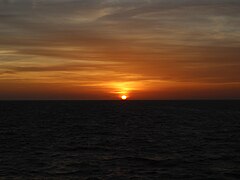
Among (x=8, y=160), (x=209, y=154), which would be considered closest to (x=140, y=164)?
(x=209, y=154)

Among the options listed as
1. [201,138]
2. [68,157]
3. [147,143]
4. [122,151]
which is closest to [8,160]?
[68,157]

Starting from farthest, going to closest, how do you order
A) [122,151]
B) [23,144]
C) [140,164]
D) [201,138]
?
[201,138], [23,144], [122,151], [140,164]

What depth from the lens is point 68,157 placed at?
39000 millimetres

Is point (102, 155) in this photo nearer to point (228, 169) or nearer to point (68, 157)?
point (68, 157)

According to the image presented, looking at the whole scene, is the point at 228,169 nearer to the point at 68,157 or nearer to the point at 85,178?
the point at 85,178

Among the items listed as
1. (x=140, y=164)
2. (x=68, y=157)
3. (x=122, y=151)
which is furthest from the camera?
(x=122, y=151)

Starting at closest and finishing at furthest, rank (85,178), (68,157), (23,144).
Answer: (85,178), (68,157), (23,144)

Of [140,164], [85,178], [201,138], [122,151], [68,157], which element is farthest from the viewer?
[201,138]

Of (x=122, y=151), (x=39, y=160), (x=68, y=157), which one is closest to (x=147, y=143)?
(x=122, y=151)

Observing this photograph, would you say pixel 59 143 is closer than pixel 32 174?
No

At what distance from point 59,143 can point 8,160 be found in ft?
45.9

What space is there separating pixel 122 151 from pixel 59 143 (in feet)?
38.4

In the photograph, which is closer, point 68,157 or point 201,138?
point 68,157

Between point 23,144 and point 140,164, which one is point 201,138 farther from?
point 23,144
